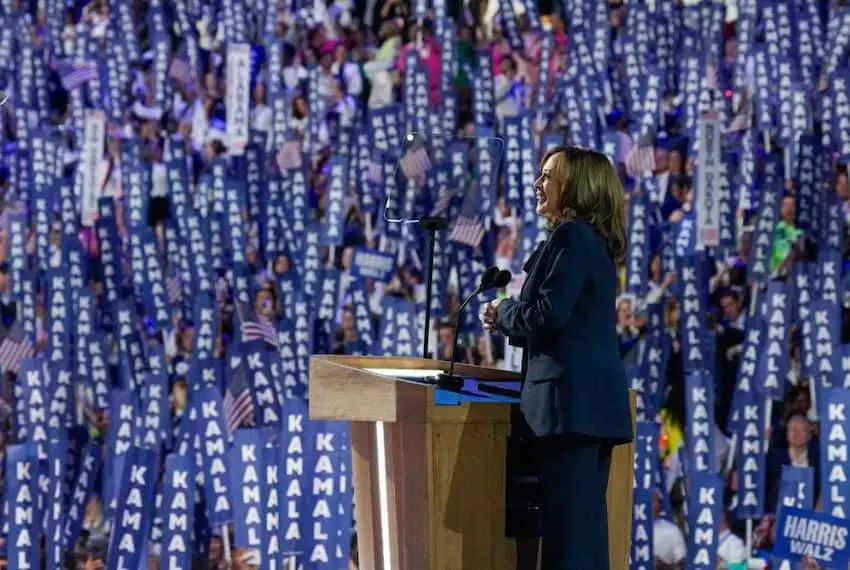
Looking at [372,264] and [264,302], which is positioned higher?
[372,264]

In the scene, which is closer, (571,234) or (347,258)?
(571,234)

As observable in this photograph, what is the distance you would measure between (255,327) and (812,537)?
198 cm

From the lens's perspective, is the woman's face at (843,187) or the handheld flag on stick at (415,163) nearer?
the handheld flag on stick at (415,163)

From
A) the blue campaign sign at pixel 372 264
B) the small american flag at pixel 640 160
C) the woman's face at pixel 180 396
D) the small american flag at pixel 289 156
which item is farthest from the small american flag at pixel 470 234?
the woman's face at pixel 180 396

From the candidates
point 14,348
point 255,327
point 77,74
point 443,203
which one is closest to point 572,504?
point 443,203

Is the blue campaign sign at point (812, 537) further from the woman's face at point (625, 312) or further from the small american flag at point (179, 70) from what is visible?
the small american flag at point (179, 70)

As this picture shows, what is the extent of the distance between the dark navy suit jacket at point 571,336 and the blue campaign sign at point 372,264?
259 cm

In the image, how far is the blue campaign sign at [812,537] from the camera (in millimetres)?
3621

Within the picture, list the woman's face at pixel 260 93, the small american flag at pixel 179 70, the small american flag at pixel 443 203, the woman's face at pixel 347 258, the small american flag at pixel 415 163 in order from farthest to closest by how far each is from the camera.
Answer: the small american flag at pixel 179 70 → the woman's face at pixel 260 93 → the woman's face at pixel 347 258 → the small american flag at pixel 443 203 → the small american flag at pixel 415 163

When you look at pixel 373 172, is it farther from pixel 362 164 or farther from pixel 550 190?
pixel 550 190

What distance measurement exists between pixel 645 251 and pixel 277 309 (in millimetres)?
1301

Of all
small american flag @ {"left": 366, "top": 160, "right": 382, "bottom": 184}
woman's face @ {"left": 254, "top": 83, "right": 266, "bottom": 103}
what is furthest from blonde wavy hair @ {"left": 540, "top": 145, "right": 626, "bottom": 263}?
woman's face @ {"left": 254, "top": 83, "right": 266, "bottom": 103}

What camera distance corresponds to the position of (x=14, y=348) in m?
4.70

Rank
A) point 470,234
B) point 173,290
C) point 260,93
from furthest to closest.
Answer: point 260,93 → point 173,290 → point 470,234
